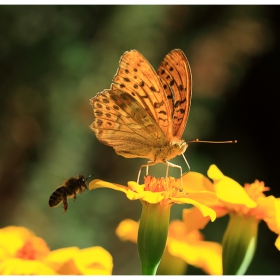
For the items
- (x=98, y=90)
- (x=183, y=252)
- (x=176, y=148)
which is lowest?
(x=183, y=252)

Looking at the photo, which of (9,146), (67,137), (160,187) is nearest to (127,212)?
(67,137)

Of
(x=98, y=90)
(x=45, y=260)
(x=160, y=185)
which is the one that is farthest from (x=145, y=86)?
(x=98, y=90)

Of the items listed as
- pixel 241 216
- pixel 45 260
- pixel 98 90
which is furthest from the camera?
pixel 98 90

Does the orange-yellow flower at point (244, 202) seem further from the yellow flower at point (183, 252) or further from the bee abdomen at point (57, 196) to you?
the bee abdomen at point (57, 196)

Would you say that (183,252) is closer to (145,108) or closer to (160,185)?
(160,185)

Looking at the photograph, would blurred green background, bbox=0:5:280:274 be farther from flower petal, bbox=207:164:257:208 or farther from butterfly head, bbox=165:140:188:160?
flower petal, bbox=207:164:257:208

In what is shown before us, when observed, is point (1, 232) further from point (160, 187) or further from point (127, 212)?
point (127, 212)

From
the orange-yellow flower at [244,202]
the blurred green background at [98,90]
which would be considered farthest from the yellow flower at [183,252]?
the blurred green background at [98,90]
